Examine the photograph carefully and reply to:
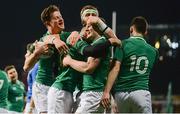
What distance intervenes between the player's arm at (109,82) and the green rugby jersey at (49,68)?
594 mm

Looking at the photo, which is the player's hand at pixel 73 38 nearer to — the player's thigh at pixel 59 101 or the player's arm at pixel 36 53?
the player's arm at pixel 36 53

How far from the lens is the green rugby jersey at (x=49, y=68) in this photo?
21.0ft

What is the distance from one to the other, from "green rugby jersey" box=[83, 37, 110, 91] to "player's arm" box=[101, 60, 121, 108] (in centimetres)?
6

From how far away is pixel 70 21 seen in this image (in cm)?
2736

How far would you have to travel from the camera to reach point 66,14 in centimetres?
2761

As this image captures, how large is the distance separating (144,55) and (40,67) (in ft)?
3.76

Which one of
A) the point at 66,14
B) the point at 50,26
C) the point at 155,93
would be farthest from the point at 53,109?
the point at 66,14

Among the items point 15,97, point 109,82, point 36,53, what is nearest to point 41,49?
point 36,53

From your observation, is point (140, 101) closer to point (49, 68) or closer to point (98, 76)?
point (98, 76)

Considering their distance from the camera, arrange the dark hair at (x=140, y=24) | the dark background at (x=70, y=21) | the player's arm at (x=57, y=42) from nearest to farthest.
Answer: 1. the player's arm at (x=57, y=42)
2. the dark hair at (x=140, y=24)
3. the dark background at (x=70, y=21)

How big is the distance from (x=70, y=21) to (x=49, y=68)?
20925 mm

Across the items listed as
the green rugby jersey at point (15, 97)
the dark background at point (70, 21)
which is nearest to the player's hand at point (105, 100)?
the green rugby jersey at point (15, 97)

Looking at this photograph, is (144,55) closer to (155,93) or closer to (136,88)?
(136,88)

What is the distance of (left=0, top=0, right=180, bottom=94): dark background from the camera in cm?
2542
